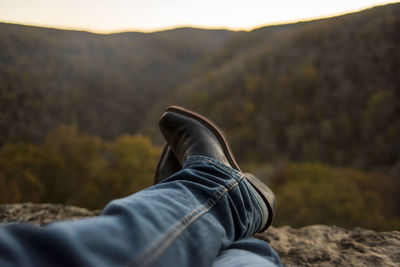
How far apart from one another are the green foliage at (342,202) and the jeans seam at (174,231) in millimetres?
4749

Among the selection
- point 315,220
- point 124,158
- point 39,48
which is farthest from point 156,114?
point 39,48

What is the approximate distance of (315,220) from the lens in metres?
4.63

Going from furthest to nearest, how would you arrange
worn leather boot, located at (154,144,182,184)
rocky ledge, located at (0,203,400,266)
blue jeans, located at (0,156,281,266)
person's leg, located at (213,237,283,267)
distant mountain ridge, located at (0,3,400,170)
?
distant mountain ridge, located at (0,3,400,170) → worn leather boot, located at (154,144,182,184) → rocky ledge, located at (0,203,400,266) → person's leg, located at (213,237,283,267) → blue jeans, located at (0,156,281,266)

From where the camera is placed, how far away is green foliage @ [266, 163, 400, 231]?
4.78m

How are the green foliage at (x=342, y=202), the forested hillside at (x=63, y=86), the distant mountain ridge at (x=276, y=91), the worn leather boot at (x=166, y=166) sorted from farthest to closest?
the green foliage at (x=342, y=202), the distant mountain ridge at (x=276, y=91), the forested hillside at (x=63, y=86), the worn leather boot at (x=166, y=166)

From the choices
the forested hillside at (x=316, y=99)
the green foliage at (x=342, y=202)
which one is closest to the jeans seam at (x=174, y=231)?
the green foliage at (x=342, y=202)

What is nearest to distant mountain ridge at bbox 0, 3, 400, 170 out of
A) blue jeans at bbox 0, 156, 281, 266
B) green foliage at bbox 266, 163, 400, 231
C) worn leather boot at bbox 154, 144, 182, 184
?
worn leather boot at bbox 154, 144, 182, 184

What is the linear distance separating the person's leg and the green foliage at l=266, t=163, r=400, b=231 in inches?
183

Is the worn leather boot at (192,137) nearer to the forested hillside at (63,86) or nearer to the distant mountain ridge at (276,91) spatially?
the forested hillside at (63,86)

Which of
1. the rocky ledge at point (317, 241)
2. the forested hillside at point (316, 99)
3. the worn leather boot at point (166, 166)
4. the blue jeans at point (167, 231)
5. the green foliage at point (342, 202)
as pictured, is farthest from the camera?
the forested hillside at point (316, 99)

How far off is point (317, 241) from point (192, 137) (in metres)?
0.55

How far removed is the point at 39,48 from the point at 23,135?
2.37 ft

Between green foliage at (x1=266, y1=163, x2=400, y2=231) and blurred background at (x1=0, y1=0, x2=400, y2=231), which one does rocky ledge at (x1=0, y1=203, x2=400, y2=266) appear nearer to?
blurred background at (x1=0, y1=0, x2=400, y2=231)

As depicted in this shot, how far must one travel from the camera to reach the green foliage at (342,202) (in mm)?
4777
